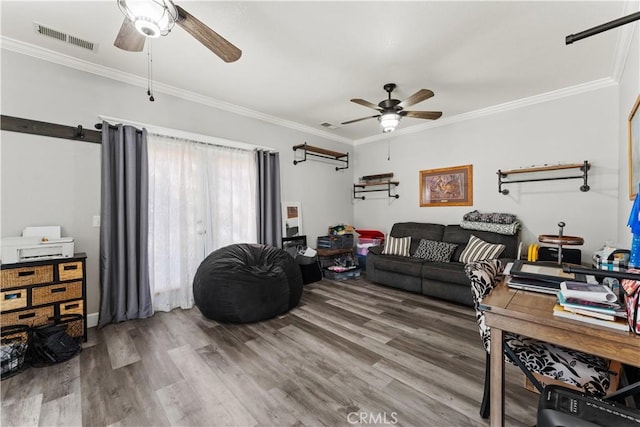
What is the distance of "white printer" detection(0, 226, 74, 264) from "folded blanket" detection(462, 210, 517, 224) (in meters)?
5.01

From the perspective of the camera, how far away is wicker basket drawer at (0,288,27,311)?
7.17ft

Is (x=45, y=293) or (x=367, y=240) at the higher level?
(x=367, y=240)

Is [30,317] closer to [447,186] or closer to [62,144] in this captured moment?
[62,144]

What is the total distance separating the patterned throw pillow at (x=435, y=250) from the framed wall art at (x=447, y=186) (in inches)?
31.0

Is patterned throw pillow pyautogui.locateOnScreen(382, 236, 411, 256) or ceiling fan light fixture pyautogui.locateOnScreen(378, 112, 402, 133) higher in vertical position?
ceiling fan light fixture pyautogui.locateOnScreen(378, 112, 402, 133)

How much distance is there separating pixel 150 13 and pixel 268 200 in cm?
291

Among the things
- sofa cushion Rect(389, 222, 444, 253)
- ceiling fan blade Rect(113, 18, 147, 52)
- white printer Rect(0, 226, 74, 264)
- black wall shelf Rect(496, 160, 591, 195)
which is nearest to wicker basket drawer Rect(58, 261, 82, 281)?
white printer Rect(0, 226, 74, 264)

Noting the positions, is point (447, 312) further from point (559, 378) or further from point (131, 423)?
point (131, 423)

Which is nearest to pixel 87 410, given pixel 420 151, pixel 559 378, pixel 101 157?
pixel 101 157

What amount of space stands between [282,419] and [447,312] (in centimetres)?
239

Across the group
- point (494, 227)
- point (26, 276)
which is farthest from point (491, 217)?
→ point (26, 276)

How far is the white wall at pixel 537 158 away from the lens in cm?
324

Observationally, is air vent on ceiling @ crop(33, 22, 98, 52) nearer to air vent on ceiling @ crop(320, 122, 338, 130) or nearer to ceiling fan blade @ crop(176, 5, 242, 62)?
ceiling fan blade @ crop(176, 5, 242, 62)

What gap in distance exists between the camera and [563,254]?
10.5 ft
